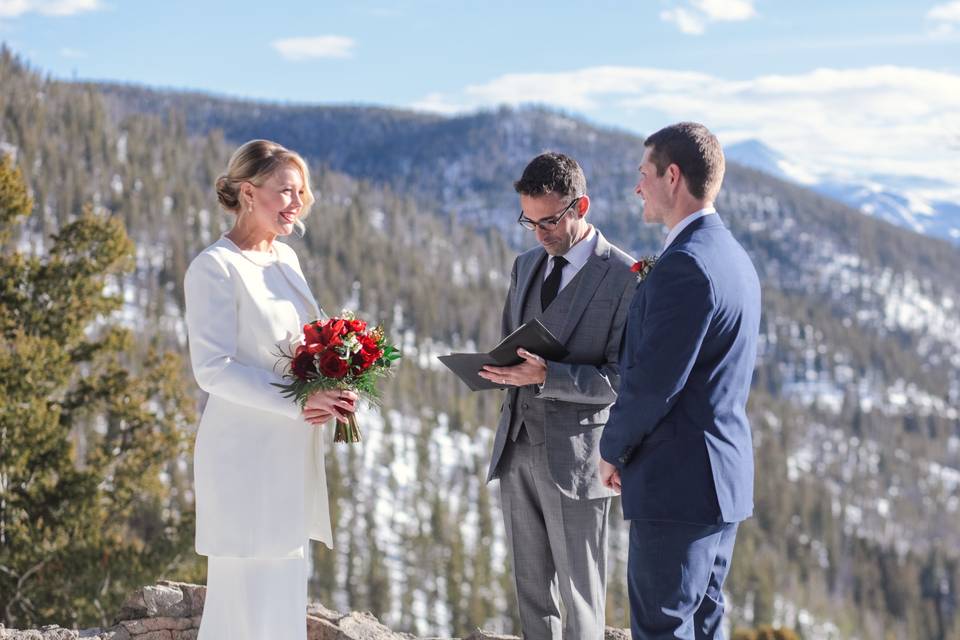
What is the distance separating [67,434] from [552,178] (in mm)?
19933

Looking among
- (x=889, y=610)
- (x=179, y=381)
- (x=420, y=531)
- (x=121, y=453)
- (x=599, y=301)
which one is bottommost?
(x=889, y=610)

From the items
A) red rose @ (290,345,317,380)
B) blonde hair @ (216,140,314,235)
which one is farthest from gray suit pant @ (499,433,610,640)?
blonde hair @ (216,140,314,235)

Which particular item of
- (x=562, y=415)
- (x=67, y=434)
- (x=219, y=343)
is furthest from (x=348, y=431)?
(x=67, y=434)

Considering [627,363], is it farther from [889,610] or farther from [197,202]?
[197,202]

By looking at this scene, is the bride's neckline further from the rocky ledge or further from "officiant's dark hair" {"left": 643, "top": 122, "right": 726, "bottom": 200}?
the rocky ledge

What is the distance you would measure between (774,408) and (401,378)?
68.2 m

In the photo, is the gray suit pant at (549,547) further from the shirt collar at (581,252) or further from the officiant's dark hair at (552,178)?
the officiant's dark hair at (552,178)

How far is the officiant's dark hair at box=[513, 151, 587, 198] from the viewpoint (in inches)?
180

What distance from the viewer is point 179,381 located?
23891mm

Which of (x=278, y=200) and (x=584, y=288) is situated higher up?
(x=278, y=200)

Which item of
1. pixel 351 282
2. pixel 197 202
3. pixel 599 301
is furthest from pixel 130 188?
pixel 599 301

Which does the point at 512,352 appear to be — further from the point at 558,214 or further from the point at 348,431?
the point at 348,431

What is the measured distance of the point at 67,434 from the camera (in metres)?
21.8

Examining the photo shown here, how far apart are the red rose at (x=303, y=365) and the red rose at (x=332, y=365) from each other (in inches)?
2.6
